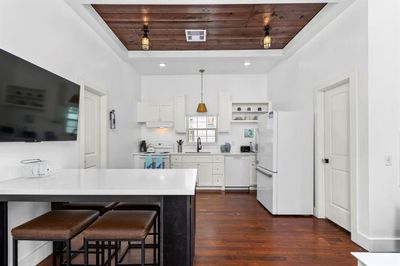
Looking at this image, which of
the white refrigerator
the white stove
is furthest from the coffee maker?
the white refrigerator

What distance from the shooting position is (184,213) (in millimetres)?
1627

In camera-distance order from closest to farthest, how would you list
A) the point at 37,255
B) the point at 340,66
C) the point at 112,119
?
the point at 37,255 → the point at 340,66 → the point at 112,119

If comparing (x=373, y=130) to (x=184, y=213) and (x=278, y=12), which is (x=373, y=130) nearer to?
(x=278, y=12)

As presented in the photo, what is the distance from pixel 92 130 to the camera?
3848mm

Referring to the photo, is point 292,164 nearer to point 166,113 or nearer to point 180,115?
point 180,115

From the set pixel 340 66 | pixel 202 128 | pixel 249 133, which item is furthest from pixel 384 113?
pixel 202 128

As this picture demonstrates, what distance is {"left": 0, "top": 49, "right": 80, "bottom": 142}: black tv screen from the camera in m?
1.85

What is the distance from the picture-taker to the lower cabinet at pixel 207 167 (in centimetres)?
580

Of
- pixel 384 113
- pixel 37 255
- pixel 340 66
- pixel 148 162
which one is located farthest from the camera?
pixel 148 162

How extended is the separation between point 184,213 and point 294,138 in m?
2.98

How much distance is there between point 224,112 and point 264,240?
3.52m

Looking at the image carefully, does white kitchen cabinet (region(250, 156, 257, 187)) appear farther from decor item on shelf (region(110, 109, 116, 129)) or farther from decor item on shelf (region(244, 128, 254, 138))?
decor item on shelf (region(110, 109, 116, 129))

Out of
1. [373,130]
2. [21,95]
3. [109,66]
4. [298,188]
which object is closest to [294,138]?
[298,188]

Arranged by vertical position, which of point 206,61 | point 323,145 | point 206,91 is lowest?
point 323,145
